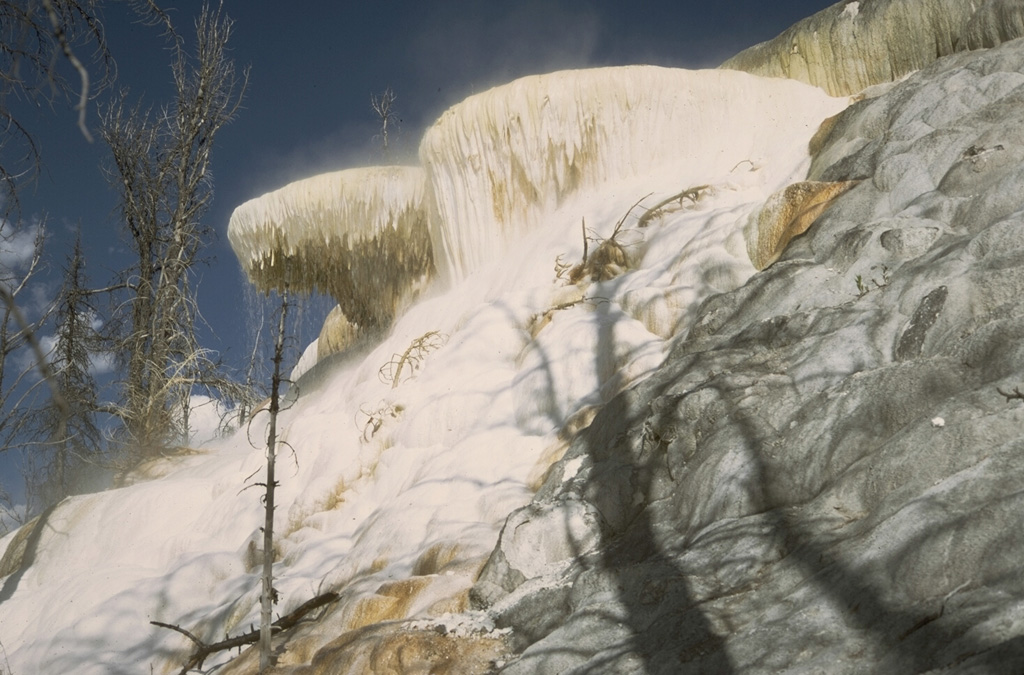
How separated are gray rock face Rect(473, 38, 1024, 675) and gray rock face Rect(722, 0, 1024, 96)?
3852 mm

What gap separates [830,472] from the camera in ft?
13.5

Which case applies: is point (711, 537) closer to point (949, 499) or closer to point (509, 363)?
point (949, 499)

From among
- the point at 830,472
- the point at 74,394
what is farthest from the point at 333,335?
the point at 830,472

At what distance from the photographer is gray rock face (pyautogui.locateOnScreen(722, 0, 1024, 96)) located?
10.5 meters

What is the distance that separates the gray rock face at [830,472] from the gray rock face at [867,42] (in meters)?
3.85

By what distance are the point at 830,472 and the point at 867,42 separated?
346 inches

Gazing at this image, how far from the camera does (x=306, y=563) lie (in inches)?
294

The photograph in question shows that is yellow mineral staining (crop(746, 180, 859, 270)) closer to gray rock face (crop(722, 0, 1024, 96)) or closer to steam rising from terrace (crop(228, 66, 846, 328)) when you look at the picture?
steam rising from terrace (crop(228, 66, 846, 328))

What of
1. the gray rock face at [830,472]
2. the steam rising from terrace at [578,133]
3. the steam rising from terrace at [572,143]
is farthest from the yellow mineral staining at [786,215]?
the steam rising from terrace at [578,133]

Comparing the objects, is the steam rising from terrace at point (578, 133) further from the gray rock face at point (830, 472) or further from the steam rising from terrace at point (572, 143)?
the gray rock face at point (830, 472)

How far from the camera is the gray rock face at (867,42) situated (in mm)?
10500

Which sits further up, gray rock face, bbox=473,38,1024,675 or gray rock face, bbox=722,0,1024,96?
gray rock face, bbox=722,0,1024,96

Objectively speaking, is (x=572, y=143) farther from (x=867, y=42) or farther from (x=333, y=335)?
A: (x=333, y=335)

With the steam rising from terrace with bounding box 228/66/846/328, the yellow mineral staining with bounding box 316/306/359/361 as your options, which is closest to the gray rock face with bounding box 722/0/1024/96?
the steam rising from terrace with bounding box 228/66/846/328
